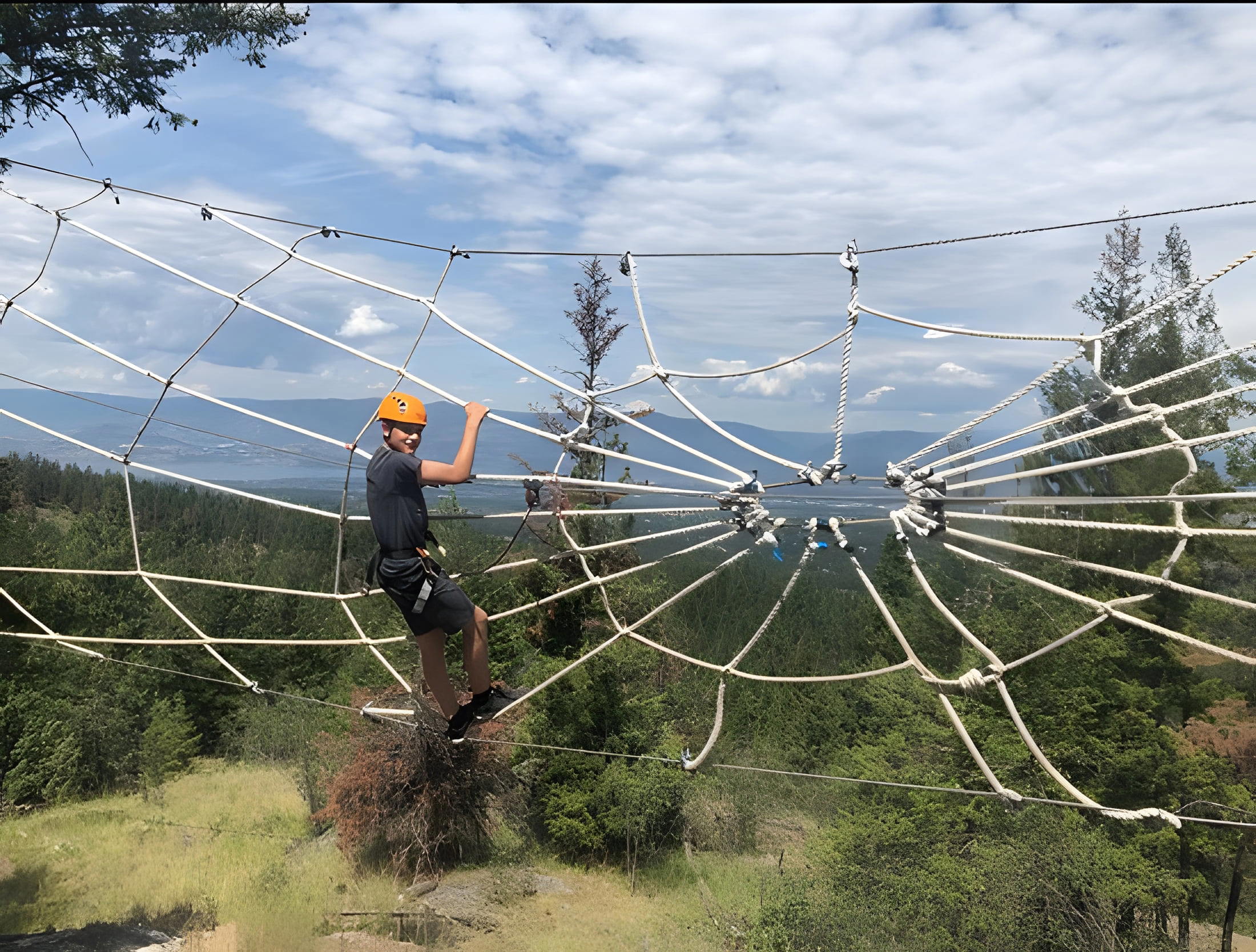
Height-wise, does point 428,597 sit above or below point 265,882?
above

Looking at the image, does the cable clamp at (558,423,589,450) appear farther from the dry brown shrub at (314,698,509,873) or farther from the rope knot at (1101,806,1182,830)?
the dry brown shrub at (314,698,509,873)

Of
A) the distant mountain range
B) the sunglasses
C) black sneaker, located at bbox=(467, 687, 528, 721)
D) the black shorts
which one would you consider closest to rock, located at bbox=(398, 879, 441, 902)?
the distant mountain range

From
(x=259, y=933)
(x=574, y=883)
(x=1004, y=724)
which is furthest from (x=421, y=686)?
(x=1004, y=724)

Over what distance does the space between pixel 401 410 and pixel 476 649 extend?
4.64 ft

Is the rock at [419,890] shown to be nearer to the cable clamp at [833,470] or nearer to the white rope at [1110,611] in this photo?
the cable clamp at [833,470]

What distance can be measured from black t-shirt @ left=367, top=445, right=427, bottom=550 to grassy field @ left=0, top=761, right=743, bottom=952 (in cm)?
1145

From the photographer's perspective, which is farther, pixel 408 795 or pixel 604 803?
pixel 604 803

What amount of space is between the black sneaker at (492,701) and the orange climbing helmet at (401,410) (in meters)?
1.74

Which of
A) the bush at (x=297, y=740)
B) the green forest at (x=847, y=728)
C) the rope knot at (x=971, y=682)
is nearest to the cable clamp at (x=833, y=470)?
the rope knot at (x=971, y=682)

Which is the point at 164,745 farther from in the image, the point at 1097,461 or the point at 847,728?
the point at 1097,461

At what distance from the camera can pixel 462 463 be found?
167 inches

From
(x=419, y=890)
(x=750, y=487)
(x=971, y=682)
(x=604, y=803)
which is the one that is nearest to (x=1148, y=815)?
(x=971, y=682)

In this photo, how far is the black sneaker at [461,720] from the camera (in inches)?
204

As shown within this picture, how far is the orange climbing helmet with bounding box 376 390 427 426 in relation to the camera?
4551 mm
